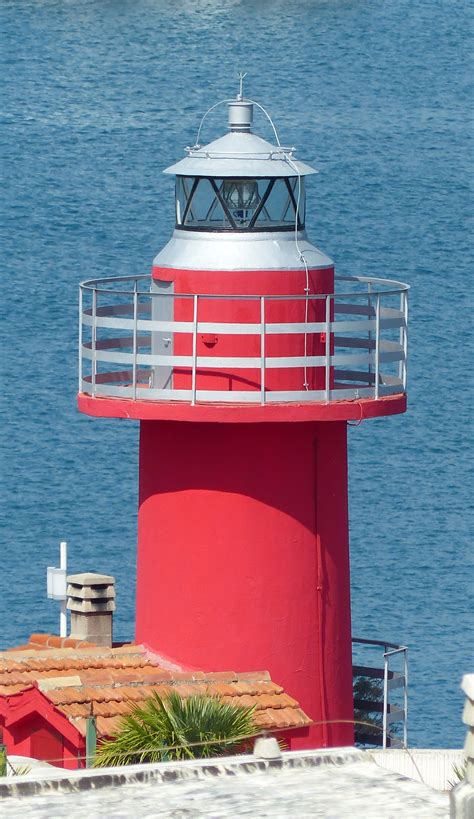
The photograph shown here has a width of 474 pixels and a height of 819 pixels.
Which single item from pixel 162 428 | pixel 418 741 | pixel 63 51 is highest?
pixel 63 51

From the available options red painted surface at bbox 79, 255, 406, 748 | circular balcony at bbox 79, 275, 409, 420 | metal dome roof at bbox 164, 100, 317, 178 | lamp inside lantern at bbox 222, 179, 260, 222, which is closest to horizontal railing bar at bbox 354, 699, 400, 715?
red painted surface at bbox 79, 255, 406, 748

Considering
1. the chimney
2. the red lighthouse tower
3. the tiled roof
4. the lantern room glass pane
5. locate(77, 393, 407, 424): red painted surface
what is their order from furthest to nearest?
the chimney < the lantern room glass pane < the red lighthouse tower < locate(77, 393, 407, 424): red painted surface < the tiled roof

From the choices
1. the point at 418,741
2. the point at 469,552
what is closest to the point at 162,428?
the point at 418,741

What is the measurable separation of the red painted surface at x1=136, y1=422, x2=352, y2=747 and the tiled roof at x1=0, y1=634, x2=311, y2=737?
1.22 ft

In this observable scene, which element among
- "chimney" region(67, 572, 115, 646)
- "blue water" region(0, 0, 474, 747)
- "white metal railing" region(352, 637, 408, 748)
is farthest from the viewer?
"blue water" region(0, 0, 474, 747)

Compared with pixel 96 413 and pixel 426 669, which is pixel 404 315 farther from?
pixel 426 669

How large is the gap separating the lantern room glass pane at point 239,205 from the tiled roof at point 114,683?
165 inches

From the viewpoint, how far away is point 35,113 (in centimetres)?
11344

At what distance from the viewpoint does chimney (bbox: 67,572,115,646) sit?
78.2ft

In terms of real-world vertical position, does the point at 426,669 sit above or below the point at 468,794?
below

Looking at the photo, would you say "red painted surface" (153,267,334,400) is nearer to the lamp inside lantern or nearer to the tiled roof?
the lamp inside lantern

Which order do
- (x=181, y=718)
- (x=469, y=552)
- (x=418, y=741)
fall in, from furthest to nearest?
(x=469, y=552), (x=418, y=741), (x=181, y=718)

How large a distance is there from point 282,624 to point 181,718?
2.51 meters

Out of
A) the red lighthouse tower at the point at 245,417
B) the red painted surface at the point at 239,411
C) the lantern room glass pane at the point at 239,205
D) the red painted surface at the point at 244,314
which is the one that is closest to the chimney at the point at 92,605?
the red lighthouse tower at the point at 245,417
